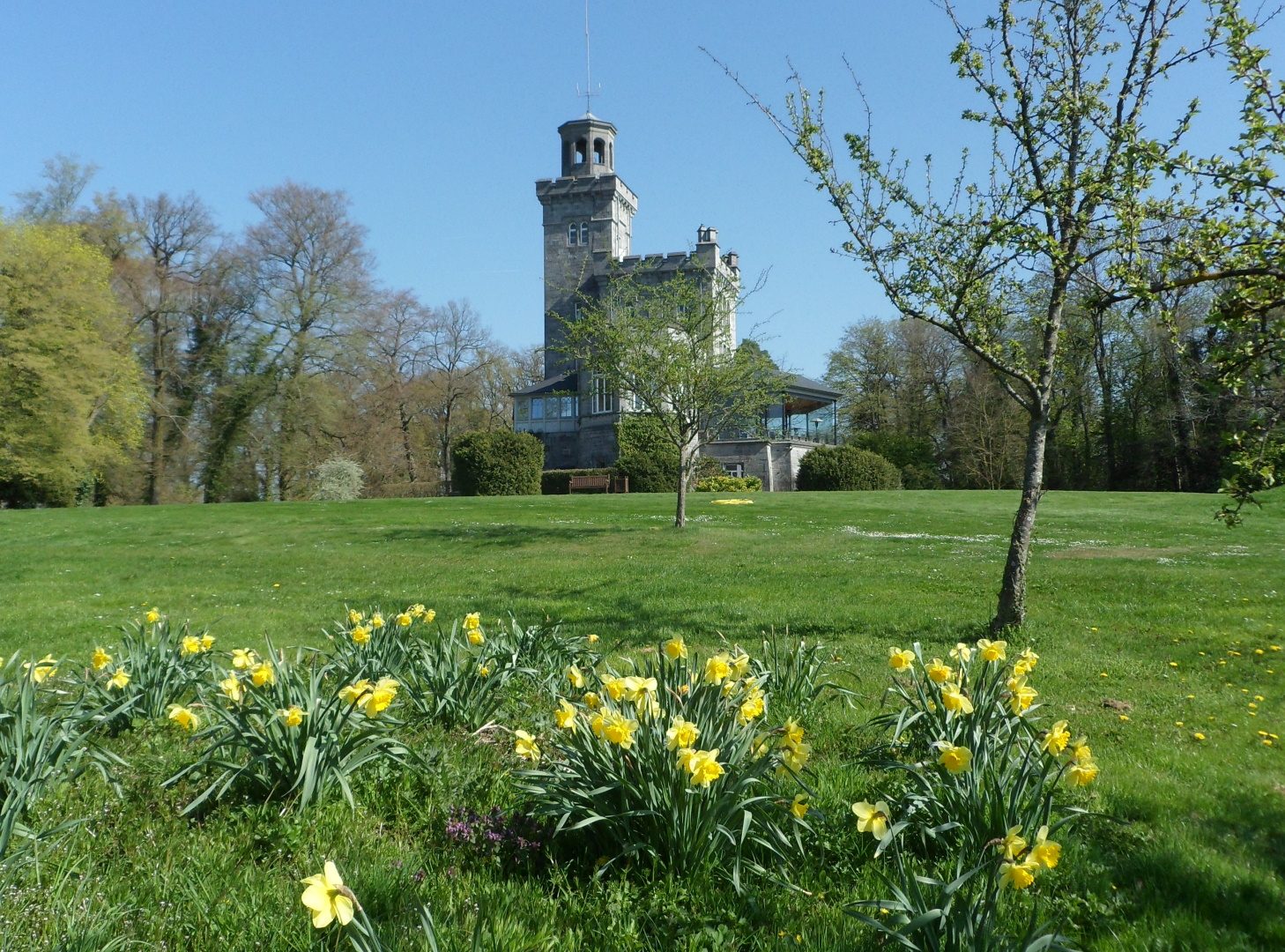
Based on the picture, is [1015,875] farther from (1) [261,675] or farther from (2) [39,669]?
(2) [39,669]

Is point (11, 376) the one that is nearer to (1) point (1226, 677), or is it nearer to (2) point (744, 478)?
(2) point (744, 478)

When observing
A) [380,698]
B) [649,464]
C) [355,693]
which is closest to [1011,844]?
[380,698]

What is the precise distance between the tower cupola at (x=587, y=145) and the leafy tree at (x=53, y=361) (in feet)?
88.2

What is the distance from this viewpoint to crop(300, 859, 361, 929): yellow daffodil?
5.60 feet

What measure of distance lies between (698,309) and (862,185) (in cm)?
1051

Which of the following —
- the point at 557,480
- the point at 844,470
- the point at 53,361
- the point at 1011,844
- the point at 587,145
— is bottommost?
the point at 1011,844

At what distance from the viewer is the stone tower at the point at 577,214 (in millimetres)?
46719

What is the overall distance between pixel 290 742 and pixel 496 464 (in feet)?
93.8

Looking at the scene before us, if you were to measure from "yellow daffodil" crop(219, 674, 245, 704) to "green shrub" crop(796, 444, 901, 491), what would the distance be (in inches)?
1176

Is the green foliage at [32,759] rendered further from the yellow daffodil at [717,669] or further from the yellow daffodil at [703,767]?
the yellow daffodil at [717,669]

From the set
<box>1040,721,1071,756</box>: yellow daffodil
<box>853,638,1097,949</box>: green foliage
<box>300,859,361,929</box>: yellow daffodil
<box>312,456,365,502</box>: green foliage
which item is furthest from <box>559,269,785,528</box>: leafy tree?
<box>312,456,365,502</box>: green foliage

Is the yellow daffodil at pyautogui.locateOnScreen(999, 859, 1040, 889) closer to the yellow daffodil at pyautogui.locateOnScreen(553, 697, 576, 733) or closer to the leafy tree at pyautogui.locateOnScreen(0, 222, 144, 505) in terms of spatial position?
the yellow daffodil at pyautogui.locateOnScreen(553, 697, 576, 733)

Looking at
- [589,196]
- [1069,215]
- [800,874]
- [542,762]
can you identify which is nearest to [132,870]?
[542,762]

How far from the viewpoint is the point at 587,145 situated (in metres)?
48.8
